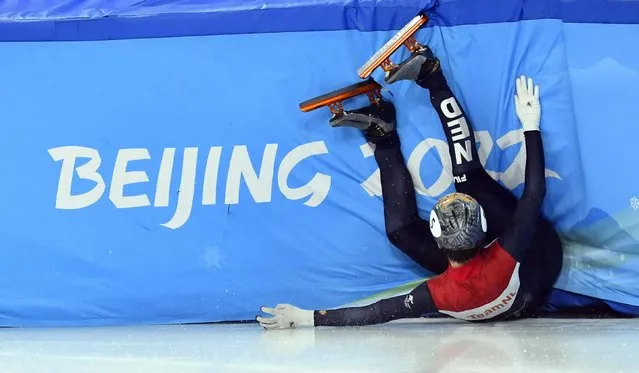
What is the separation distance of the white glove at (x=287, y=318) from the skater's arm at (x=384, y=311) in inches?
1.2

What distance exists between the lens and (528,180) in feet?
10.5

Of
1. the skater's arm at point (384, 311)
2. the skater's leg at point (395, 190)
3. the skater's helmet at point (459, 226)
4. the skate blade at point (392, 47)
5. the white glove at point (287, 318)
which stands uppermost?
the skate blade at point (392, 47)

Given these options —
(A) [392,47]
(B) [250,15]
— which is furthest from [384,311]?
(B) [250,15]

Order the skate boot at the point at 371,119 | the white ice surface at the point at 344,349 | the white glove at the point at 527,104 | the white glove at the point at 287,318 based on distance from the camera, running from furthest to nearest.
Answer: the skate boot at the point at 371,119, the white glove at the point at 527,104, the white glove at the point at 287,318, the white ice surface at the point at 344,349

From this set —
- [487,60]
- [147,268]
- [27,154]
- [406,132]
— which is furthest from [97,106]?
[487,60]

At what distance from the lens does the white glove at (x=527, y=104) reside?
10.8ft

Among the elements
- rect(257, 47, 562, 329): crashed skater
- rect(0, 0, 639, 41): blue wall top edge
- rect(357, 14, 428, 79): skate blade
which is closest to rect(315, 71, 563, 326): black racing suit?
rect(257, 47, 562, 329): crashed skater

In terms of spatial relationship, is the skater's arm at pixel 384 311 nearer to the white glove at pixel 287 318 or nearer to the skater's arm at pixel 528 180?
the white glove at pixel 287 318

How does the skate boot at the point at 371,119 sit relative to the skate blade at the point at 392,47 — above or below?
below

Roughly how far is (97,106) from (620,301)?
2.14 meters

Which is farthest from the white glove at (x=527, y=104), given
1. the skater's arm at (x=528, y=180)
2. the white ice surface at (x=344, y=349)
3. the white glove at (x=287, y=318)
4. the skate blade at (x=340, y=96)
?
the white glove at (x=287, y=318)

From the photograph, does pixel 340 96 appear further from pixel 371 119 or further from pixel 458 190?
pixel 458 190

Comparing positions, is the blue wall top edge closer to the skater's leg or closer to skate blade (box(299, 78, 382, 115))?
skate blade (box(299, 78, 382, 115))

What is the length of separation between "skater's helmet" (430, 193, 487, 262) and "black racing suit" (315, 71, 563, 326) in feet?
0.20
